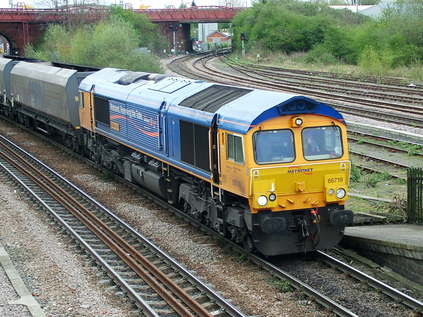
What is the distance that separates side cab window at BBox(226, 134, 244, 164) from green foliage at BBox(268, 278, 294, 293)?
7.22 feet

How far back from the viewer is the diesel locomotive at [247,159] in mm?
12758

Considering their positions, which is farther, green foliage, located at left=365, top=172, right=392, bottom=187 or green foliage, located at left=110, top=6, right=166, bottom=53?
green foliage, located at left=110, top=6, right=166, bottom=53

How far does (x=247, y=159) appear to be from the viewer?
1262cm

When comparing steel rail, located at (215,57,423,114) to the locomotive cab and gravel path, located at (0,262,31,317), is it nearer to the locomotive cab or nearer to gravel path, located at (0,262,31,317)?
the locomotive cab

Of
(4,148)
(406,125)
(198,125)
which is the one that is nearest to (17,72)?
(4,148)

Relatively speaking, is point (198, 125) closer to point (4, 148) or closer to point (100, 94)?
point (100, 94)

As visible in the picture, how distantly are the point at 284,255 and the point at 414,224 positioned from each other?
3033mm

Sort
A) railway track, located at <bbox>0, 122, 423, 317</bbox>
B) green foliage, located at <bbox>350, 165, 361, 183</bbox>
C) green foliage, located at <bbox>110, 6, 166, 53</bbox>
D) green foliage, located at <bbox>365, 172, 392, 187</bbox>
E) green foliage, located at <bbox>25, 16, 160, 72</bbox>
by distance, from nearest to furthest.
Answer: railway track, located at <bbox>0, 122, 423, 317</bbox> → green foliage, located at <bbox>365, 172, 392, 187</bbox> → green foliage, located at <bbox>350, 165, 361, 183</bbox> → green foliage, located at <bbox>25, 16, 160, 72</bbox> → green foliage, located at <bbox>110, 6, 166, 53</bbox>

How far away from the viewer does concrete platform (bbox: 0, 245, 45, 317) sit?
36.9 ft

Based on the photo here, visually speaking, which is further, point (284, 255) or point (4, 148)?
point (4, 148)

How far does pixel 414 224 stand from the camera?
1497 cm

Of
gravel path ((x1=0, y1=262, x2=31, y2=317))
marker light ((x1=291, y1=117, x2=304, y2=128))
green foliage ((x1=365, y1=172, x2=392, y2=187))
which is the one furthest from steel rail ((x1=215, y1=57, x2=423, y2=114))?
gravel path ((x1=0, y1=262, x2=31, y2=317))

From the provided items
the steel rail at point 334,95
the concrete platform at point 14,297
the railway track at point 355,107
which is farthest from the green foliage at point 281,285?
the steel rail at point 334,95

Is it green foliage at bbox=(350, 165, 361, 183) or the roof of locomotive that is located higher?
the roof of locomotive
